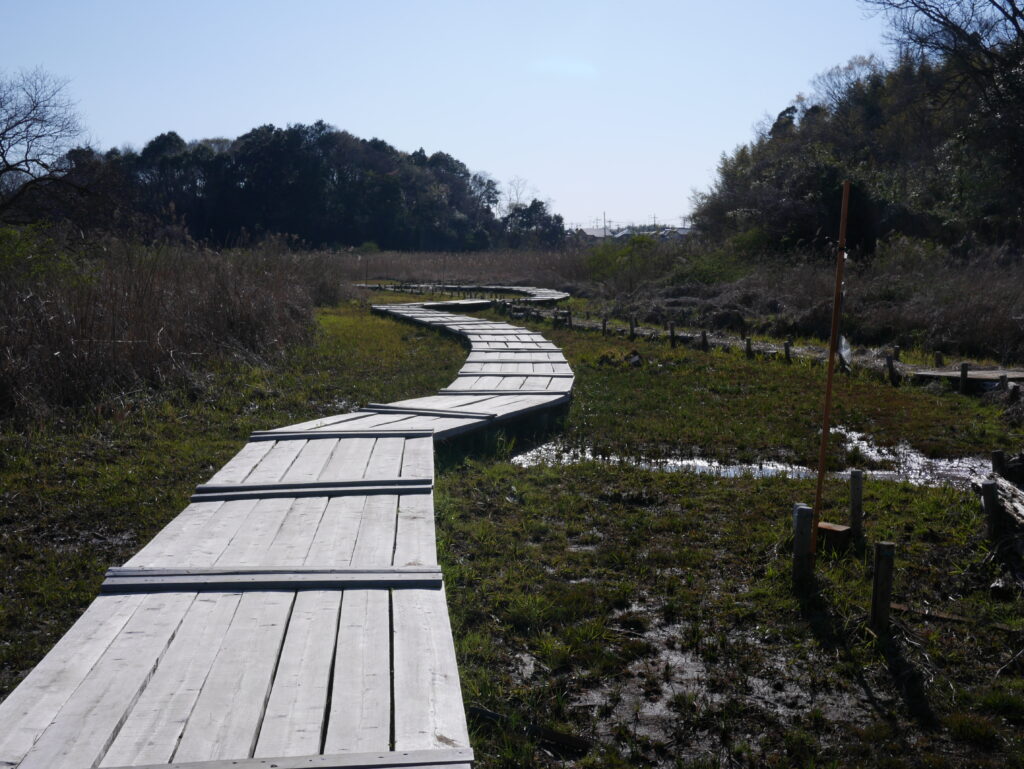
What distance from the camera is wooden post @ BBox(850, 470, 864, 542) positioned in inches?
166

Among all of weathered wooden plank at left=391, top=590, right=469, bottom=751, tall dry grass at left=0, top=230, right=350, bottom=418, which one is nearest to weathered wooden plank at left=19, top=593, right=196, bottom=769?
weathered wooden plank at left=391, top=590, right=469, bottom=751

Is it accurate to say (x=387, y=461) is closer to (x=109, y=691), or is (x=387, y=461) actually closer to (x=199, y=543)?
(x=199, y=543)

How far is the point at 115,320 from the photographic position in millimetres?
7641

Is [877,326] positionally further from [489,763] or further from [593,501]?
[489,763]

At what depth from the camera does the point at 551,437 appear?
6.95m

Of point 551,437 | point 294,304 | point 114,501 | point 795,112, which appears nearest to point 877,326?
point 551,437

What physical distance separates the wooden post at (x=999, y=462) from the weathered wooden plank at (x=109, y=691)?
4.24 meters

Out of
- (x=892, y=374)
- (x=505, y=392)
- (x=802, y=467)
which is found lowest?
(x=802, y=467)

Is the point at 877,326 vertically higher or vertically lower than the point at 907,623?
higher

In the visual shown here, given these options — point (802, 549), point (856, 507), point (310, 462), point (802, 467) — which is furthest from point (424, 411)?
point (802, 549)

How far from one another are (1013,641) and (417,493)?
262cm

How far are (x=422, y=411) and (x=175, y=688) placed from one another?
4470mm

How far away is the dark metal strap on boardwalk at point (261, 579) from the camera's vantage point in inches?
116

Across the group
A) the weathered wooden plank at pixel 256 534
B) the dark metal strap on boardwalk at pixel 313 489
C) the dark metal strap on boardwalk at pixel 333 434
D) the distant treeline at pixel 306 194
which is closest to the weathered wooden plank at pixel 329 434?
the dark metal strap on boardwalk at pixel 333 434
